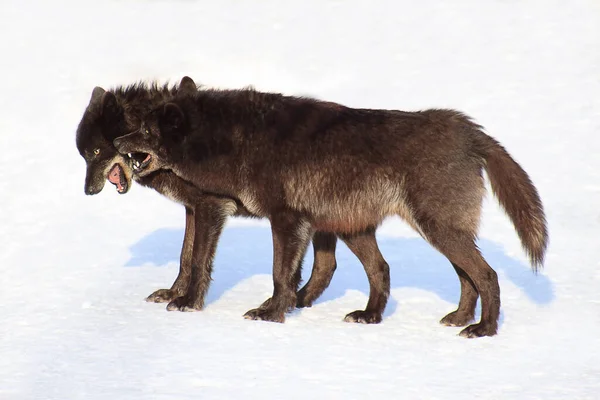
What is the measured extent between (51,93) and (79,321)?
369 inches

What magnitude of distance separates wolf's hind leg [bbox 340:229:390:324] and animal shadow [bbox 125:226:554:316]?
0.24 metres

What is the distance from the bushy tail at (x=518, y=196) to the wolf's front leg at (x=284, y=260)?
176 centimetres

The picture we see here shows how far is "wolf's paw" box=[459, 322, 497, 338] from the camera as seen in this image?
8941 millimetres

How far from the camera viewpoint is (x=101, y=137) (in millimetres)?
10281

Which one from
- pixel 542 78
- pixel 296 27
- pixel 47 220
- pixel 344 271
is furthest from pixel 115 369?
pixel 296 27

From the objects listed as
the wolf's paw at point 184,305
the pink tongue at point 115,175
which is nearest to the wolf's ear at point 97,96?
the pink tongue at point 115,175

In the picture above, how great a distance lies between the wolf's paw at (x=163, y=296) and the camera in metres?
10.2

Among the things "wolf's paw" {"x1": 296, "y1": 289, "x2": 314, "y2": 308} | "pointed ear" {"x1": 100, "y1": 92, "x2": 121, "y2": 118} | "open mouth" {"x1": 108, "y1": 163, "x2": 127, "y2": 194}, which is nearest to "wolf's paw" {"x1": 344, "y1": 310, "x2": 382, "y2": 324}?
"wolf's paw" {"x1": 296, "y1": 289, "x2": 314, "y2": 308}

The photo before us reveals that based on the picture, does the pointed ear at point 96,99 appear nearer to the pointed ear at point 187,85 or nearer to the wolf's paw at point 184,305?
the pointed ear at point 187,85

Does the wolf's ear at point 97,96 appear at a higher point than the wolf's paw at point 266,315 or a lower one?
higher

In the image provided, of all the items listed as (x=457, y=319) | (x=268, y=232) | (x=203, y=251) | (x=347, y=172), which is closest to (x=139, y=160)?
(x=203, y=251)

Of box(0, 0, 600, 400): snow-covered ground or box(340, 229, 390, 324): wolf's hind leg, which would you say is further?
box(340, 229, 390, 324): wolf's hind leg

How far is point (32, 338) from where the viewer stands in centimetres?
882

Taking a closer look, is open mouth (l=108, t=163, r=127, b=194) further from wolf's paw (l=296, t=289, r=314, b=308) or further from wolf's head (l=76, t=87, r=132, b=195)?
wolf's paw (l=296, t=289, r=314, b=308)
